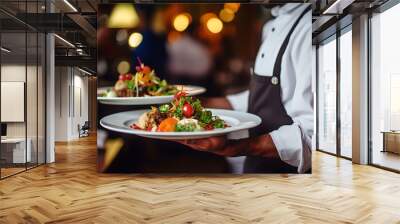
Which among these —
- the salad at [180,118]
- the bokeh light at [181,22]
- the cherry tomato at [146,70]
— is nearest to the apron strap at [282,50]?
the salad at [180,118]

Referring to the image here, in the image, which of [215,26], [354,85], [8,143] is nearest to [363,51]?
[354,85]

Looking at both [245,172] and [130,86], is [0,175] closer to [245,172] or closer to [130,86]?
[130,86]

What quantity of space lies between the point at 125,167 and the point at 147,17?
248 centimetres

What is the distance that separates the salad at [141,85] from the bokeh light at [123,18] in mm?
669

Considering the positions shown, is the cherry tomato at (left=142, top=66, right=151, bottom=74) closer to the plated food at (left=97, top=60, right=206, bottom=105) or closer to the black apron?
the plated food at (left=97, top=60, right=206, bottom=105)

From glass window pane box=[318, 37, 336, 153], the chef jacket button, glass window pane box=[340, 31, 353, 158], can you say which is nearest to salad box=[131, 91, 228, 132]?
the chef jacket button

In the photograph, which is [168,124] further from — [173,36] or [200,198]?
[200,198]

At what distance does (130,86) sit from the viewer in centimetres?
618

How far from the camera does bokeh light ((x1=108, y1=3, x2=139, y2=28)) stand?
20.6ft

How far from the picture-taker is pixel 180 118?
19.9 ft

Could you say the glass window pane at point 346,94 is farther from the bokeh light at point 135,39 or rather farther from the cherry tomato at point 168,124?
the bokeh light at point 135,39

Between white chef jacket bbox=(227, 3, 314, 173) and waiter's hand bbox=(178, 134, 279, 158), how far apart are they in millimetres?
131

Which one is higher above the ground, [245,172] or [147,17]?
[147,17]

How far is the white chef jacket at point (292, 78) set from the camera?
6141 millimetres
